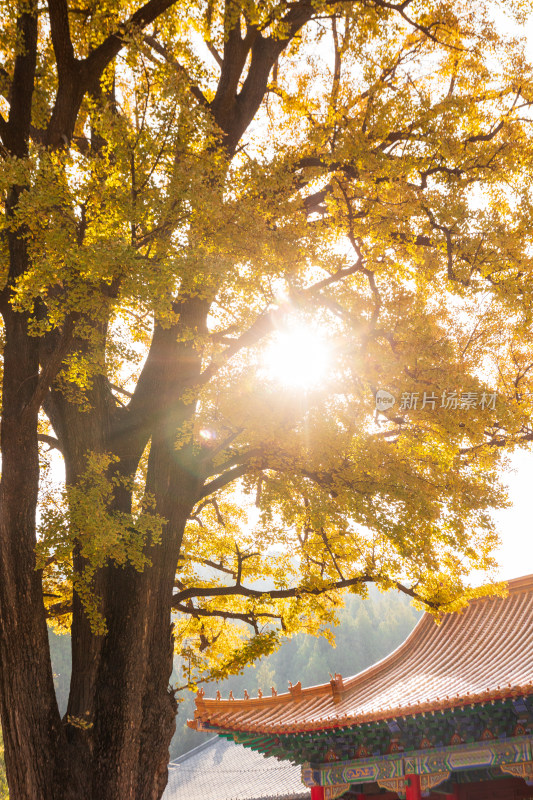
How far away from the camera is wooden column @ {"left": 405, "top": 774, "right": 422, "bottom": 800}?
773 cm

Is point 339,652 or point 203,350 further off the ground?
point 203,350

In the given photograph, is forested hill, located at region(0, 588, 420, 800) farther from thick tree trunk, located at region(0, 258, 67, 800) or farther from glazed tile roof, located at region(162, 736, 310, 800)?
thick tree trunk, located at region(0, 258, 67, 800)

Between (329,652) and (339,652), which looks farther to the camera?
(329,652)

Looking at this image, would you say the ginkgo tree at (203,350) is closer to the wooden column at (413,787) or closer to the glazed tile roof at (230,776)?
the wooden column at (413,787)

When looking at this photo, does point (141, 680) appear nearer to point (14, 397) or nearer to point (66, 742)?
point (66, 742)

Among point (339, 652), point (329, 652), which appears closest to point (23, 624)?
point (339, 652)

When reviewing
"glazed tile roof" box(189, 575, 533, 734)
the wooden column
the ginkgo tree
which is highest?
the ginkgo tree

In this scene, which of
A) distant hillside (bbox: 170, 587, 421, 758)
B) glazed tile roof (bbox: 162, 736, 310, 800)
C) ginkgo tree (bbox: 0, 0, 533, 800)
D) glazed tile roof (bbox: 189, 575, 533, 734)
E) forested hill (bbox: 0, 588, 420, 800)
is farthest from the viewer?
distant hillside (bbox: 170, 587, 421, 758)

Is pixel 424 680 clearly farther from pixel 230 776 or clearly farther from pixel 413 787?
pixel 230 776

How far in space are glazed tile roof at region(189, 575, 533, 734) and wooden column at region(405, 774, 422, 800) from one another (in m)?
0.94

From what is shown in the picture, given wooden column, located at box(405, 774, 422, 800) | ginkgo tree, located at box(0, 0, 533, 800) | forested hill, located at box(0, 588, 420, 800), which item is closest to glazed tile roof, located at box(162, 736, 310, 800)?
wooden column, located at box(405, 774, 422, 800)

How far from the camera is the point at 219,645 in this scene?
920 centimetres

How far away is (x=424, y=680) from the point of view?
8367 millimetres

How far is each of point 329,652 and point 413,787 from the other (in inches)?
1305
